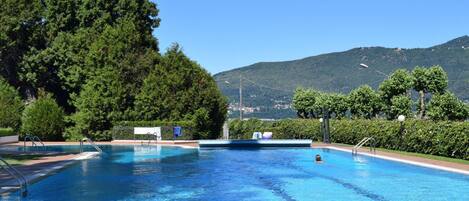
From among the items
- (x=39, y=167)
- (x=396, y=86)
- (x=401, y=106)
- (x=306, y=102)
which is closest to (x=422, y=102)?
(x=401, y=106)

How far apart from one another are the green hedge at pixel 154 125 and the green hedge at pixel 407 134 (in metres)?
8.84

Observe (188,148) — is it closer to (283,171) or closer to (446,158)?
(283,171)

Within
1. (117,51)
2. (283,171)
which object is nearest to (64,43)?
(117,51)

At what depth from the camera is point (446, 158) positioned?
2128cm

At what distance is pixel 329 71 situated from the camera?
4653 inches

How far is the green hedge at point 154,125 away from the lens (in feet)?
124

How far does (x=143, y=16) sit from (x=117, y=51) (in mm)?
5469

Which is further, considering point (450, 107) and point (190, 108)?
point (190, 108)

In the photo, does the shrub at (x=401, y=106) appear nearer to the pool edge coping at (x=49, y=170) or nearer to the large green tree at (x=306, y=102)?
the large green tree at (x=306, y=102)

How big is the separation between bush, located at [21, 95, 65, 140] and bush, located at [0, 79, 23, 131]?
31.3 inches

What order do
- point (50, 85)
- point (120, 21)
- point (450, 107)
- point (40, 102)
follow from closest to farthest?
point (450, 107) < point (40, 102) < point (120, 21) < point (50, 85)

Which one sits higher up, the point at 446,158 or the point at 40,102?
the point at 40,102

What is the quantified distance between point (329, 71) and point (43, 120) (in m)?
87.0

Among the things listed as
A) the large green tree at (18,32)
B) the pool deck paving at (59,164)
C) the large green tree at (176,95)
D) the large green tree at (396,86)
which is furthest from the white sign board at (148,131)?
the large green tree at (396,86)
